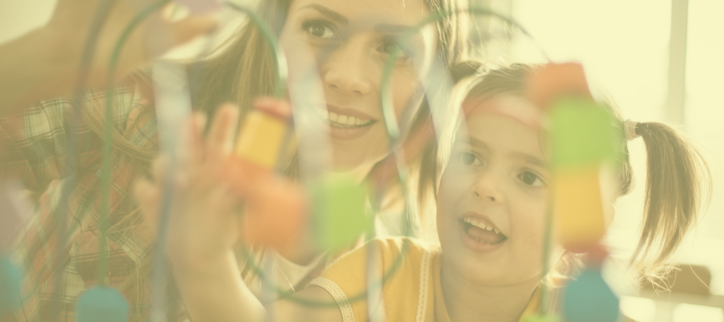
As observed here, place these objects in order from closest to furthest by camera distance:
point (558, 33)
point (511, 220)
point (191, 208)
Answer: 1. point (191, 208)
2. point (511, 220)
3. point (558, 33)

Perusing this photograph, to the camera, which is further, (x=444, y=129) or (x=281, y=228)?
(x=444, y=129)

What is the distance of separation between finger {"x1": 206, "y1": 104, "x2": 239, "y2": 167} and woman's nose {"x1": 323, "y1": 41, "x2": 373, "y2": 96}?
0.19 meters

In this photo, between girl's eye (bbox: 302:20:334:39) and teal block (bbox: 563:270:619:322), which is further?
girl's eye (bbox: 302:20:334:39)

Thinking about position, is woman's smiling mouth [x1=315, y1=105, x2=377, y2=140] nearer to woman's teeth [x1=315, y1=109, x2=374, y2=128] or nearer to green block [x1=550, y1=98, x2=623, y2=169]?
woman's teeth [x1=315, y1=109, x2=374, y2=128]

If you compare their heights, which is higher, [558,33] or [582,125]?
[558,33]

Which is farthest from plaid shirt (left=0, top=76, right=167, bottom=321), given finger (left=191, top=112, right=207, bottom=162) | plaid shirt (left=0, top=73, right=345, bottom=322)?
finger (left=191, top=112, right=207, bottom=162)

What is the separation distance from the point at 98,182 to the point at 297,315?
0.23 metres

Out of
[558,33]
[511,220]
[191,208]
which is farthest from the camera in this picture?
[558,33]

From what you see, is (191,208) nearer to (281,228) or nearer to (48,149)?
(281,228)

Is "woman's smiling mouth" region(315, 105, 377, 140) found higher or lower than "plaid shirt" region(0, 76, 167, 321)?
higher

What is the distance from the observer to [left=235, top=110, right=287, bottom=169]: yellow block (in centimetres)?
30

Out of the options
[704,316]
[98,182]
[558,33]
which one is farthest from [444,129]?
[704,316]

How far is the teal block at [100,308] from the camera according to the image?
0.31 m

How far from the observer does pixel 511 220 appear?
47 cm
